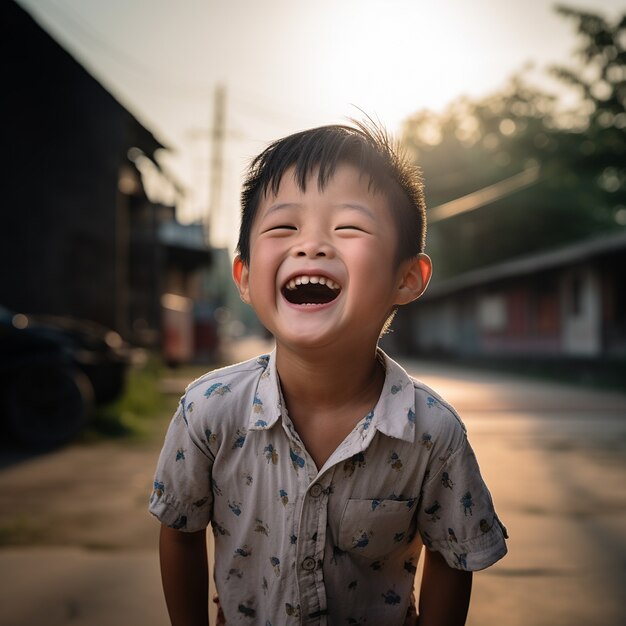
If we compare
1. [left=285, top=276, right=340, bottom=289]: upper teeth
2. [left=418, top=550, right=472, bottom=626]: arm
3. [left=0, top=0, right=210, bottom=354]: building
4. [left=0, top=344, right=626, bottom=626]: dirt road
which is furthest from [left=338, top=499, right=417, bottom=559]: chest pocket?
[left=0, top=0, right=210, bottom=354]: building

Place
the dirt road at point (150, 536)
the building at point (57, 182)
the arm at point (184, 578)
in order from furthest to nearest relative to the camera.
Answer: the building at point (57, 182) < the dirt road at point (150, 536) < the arm at point (184, 578)

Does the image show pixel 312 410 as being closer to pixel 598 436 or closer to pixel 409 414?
pixel 409 414

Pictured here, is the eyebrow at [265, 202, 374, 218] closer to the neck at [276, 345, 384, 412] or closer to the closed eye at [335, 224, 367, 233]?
the closed eye at [335, 224, 367, 233]

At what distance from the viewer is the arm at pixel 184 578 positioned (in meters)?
1.73

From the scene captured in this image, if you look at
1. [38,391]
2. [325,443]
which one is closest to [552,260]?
[38,391]

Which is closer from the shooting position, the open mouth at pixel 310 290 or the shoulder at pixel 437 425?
the open mouth at pixel 310 290

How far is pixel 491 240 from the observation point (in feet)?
115

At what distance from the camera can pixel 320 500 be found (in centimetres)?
164

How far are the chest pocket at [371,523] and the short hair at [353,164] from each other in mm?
571

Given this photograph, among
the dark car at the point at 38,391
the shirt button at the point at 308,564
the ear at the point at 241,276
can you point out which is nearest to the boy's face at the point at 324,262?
the ear at the point at 241,276

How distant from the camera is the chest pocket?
1643 millimetres

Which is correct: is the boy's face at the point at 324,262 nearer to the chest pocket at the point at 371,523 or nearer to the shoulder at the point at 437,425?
the shoulder at the point at 437,425

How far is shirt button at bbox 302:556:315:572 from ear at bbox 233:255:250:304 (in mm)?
621

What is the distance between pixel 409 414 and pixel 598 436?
6139 mm
